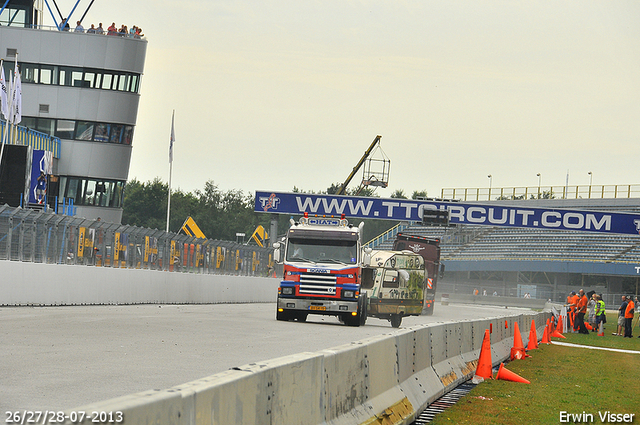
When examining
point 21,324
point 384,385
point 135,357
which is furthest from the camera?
point 21,324

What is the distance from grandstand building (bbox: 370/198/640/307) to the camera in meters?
71.4

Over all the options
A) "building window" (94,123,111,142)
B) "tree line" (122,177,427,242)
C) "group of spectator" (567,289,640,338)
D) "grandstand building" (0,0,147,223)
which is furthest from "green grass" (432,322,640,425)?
"tree line" (122,177,427,242)

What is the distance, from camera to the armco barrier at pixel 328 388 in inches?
158

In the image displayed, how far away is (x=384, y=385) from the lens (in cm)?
870

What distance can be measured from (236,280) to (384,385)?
29.1 metres

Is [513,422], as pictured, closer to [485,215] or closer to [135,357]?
[135,357]

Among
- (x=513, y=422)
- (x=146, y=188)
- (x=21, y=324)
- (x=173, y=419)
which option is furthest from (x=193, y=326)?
(x=146, y=188)

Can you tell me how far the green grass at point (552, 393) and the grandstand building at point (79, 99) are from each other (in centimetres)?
4282

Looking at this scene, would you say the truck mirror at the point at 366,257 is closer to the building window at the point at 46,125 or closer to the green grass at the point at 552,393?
the green grass at the point at 552,393

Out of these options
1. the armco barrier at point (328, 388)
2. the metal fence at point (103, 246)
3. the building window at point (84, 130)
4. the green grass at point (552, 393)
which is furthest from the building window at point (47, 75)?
the armco barrier at point (328, 388)

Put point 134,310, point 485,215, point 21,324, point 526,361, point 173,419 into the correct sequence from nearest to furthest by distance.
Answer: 1. point 173,419
2. point 21,324
3. point 526,361
4. point 134,310
5. point 485,215

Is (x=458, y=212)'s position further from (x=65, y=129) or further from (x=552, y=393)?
(x=552, y=393)

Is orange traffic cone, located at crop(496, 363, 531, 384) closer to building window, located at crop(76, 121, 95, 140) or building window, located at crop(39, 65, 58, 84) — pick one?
building window, located at crop(39, 65, 58, 84)

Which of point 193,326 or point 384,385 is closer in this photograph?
point 384,385
